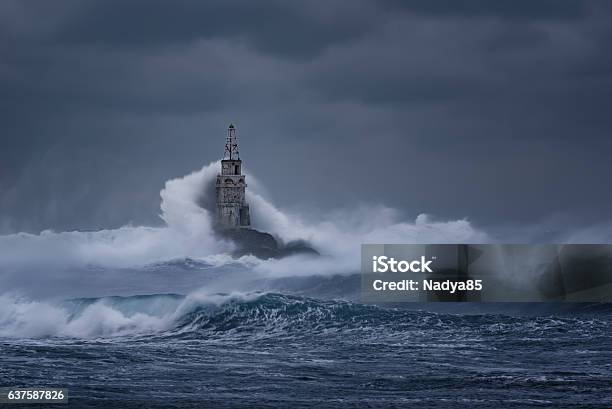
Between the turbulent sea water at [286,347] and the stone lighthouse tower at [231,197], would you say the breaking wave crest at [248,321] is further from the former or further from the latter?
the stone lighthouse tower at [231,197]

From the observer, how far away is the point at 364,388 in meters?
31.1

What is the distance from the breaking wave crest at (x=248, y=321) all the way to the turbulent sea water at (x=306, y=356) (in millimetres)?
99

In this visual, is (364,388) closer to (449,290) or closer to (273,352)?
(273,352)

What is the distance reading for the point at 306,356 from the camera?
38.5m

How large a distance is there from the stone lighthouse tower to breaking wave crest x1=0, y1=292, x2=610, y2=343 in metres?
35.8

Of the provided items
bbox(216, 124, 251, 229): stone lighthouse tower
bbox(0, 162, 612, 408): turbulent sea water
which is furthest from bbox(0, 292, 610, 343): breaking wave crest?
bbox(216, 124, 251, 229): stone lighthouse tower

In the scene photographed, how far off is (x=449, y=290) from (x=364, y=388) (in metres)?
24.7

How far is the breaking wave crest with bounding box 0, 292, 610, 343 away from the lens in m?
45.3

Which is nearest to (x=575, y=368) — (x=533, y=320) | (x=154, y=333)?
(x=533, y=320)

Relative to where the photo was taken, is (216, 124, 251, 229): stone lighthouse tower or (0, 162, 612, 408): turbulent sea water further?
(216, 124, 251, 229): stone lighthouse tower

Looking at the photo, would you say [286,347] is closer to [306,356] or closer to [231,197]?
[306,356]

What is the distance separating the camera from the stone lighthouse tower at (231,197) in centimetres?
9069

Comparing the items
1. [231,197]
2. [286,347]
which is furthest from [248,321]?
[231,197]

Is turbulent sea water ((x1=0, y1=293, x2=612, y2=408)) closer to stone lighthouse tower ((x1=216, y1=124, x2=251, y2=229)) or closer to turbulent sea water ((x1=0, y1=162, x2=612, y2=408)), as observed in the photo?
turbulent sea water ((x1=0, y1=162, x2=612, y2=408))
